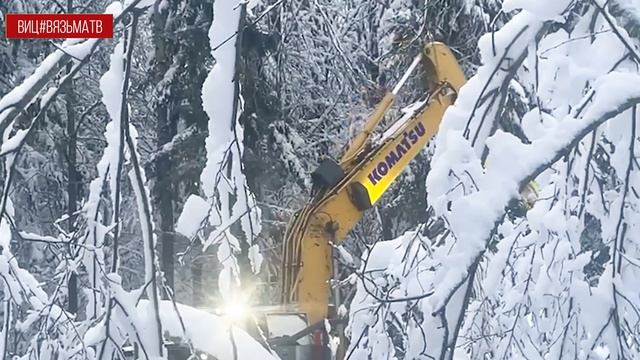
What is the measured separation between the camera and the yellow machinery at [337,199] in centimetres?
670

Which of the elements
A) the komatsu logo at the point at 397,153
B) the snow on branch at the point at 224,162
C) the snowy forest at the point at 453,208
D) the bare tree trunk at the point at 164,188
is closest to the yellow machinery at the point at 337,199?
the komatsu logo at the point at 397,153

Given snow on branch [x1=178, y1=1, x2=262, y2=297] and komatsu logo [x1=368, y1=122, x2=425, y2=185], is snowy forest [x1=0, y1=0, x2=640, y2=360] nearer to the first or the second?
snow on branch [x1=178, y1=1, x2=262, y2=297]

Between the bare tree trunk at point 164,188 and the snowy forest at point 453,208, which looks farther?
the bare tree trunk at point 164,188

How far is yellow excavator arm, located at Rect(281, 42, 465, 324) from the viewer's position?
704 cm

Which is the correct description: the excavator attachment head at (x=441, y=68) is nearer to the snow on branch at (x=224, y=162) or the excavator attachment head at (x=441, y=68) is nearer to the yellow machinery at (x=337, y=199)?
the yellow machinery at (x=337, y=199)

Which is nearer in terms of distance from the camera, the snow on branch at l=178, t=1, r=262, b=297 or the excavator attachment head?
the snow on branch at l=178, t=1, r=262, b=297

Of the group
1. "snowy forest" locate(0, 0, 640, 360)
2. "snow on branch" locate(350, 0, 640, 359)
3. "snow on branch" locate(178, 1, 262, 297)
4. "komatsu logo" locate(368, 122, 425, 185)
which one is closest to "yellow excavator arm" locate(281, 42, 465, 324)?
"komatsu logo" locate(368, 122, 425, 185)

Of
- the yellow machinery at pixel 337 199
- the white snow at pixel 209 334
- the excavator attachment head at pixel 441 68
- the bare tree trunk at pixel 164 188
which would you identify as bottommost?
the white snow at pixel 209 334

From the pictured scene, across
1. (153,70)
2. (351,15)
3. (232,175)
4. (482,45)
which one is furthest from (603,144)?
(351,15)

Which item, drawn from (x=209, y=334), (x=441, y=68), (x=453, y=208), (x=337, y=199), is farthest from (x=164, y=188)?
(x=453, y=208)

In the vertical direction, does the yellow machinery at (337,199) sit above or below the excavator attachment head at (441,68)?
below

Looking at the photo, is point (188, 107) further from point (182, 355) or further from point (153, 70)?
point (182, 355)

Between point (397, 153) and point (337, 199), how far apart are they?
2.27ft

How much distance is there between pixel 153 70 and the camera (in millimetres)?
10109
